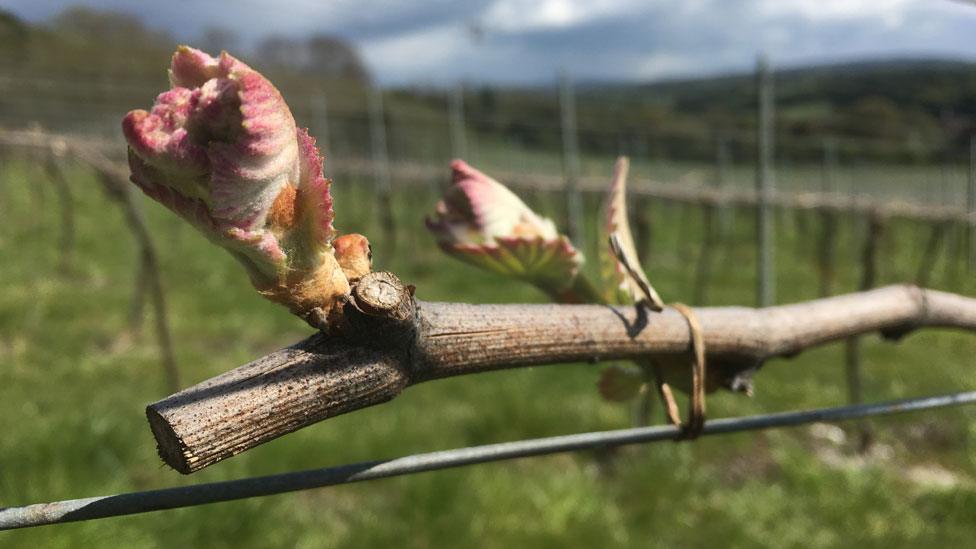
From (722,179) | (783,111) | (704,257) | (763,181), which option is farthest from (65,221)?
(783,111)

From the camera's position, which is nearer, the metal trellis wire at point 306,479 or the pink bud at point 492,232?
the metal trellis wire at point 306,479

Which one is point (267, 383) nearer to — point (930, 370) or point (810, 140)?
point (930, 370)

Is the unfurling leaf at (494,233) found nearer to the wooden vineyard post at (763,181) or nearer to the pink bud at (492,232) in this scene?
the pink bud at (492,232)

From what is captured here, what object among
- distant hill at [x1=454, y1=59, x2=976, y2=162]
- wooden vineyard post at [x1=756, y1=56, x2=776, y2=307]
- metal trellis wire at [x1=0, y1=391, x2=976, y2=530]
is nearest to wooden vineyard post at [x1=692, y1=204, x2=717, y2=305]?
wooden vineyard post at [x1=756, y1=56, x2=776, y2=307]

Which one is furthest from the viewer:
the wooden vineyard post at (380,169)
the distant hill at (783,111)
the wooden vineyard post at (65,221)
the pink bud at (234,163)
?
the distant hill at (783,111)

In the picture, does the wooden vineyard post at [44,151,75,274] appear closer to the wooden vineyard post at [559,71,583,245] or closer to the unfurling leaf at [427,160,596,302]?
the wooden vineyard post at [559,71,583,245]

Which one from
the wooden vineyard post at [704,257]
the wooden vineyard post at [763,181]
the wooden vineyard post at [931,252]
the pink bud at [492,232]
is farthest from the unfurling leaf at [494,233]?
the wooden vineyard post at [704,257]

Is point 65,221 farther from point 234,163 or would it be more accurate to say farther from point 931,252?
point 234,163
